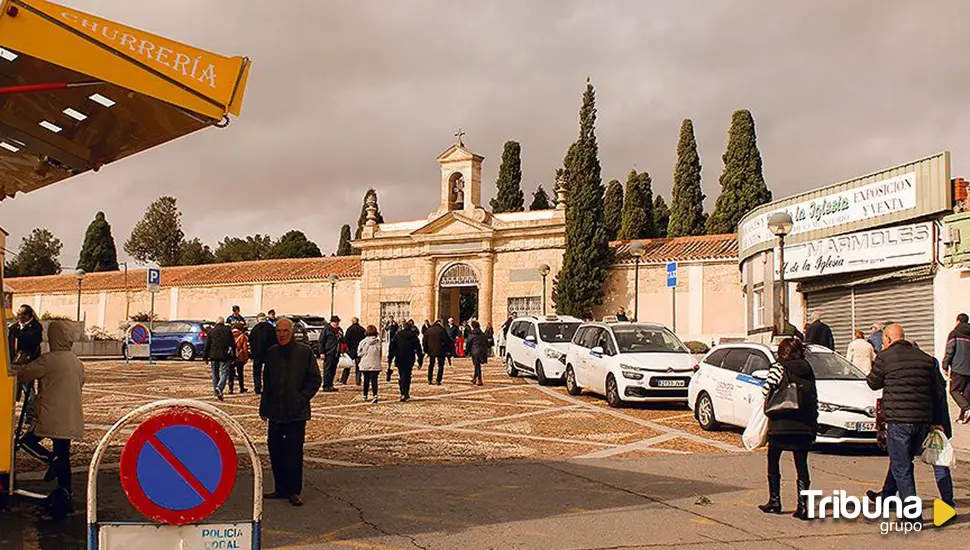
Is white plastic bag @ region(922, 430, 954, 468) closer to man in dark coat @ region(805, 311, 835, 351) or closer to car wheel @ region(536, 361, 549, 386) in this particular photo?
man in dark coat @ region(805, 311, 835, 351)

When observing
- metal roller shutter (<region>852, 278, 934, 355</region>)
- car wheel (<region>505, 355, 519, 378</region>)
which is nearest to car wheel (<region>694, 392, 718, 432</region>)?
metal roller shutter (<region>852, 278, 934, 355</region>)

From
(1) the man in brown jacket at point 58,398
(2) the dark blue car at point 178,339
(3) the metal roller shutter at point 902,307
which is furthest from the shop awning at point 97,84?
(2) the dark blue car at point 178,339

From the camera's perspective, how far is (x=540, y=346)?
2375cm

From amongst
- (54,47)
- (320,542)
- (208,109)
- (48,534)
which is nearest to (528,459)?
(320,542)

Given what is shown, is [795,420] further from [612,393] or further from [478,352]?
[478,352]

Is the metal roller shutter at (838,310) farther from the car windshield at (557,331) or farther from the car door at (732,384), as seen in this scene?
the car door at (732,384)

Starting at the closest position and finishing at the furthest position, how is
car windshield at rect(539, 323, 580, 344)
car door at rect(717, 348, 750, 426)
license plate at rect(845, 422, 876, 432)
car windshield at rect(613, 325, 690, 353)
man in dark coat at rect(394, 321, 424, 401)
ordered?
license plate at rect(845, 422, 876, 432), car door at rect(717, 348, 750, 426), man in dark coat at rect(394, 321, 424, 401), car windshield at rect(613, 325, 690, 353), car windshield at rect(539, 323, 580, 344)

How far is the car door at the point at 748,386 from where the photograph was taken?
44.2 feet

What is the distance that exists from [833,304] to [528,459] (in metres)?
17.0

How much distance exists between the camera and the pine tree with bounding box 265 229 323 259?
83.9 metres

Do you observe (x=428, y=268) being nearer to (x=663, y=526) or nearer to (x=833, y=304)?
(x=833, y=304)

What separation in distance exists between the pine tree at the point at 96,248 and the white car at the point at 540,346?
2352 inches

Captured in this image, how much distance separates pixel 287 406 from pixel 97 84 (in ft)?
11.9

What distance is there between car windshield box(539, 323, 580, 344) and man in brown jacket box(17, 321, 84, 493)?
16916 millimetres
